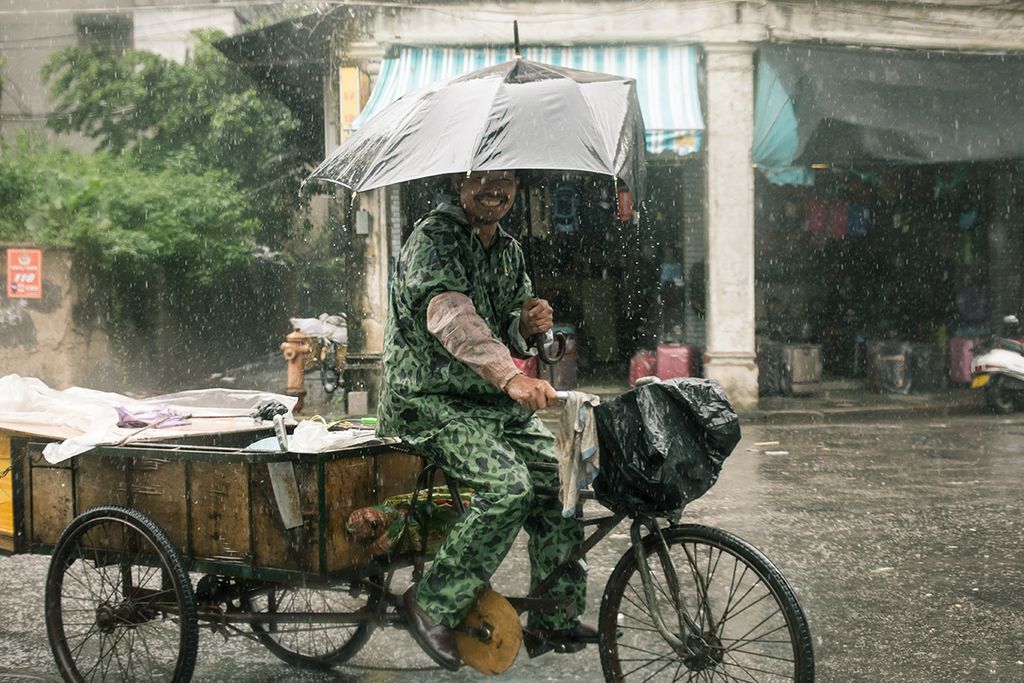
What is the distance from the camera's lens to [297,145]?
20.9 metres

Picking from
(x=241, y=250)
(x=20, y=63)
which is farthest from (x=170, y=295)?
(x=20, y=63)

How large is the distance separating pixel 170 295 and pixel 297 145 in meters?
4.24

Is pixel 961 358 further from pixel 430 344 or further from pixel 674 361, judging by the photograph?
pixel 430 344

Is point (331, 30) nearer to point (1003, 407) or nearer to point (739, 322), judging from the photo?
point (739, 322)

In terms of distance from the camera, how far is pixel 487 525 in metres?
3.22

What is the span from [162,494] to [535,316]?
5.09 feet

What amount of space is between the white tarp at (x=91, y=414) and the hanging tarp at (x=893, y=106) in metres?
11.0

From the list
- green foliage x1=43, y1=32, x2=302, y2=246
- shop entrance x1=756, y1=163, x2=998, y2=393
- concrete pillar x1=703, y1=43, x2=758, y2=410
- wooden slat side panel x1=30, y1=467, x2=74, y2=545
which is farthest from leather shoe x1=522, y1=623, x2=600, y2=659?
green foliage x1=43, y1=32, x2=302, y2=246

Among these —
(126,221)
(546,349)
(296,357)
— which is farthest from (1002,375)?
(126,221)

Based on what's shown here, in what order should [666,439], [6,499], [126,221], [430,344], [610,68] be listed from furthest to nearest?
[126,221]
[610,68]
[6,499]
[430,344]
[666,439]

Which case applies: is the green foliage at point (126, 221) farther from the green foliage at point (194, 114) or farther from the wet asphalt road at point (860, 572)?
the wet asphalt road at point (860, 572)

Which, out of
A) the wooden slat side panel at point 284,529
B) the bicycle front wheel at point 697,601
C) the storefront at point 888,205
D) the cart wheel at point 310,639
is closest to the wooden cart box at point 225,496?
the wooden slat side panel at point 284,529

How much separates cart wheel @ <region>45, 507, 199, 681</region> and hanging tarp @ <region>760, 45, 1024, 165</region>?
39.0 feet

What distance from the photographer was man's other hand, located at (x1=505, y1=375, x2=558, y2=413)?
3.04 m
